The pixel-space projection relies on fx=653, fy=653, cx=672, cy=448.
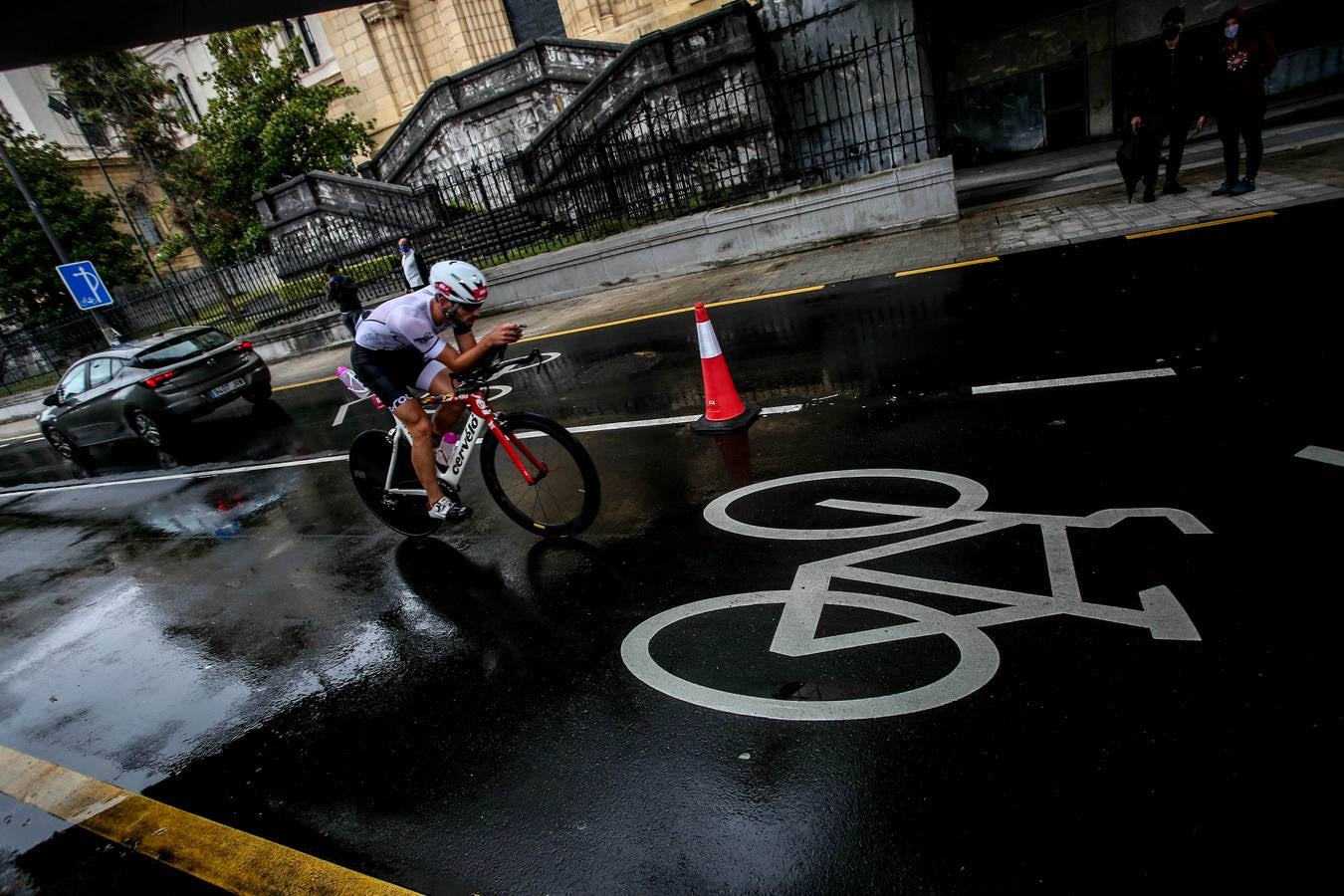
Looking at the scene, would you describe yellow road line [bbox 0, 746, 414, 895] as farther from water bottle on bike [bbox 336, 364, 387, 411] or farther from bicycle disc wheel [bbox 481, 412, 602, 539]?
water bottle on bike [bbox 336, 364, 387, 411]

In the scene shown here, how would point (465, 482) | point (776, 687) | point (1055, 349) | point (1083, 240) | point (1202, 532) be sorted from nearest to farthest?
1. point (776, 687)
2. point (1202, 532)
3. point (1055, 349)
4. point (465, 482)
5. point (1083, 240)

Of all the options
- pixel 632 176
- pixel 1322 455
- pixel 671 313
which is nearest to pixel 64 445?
pixel 671 313

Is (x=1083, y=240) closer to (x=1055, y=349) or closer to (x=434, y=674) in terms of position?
(x=1055, y=349)

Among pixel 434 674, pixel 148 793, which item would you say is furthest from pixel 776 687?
pixel 148 793

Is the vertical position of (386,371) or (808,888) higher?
(386,371)

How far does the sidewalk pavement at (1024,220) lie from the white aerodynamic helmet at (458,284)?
698 cm

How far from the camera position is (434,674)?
3615 mm

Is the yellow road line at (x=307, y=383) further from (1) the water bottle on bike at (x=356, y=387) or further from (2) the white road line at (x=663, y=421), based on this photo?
(1) the water bottle on bike at (x=356, y=387)

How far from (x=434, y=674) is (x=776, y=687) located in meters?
1.95

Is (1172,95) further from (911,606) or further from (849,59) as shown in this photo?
(911,606)

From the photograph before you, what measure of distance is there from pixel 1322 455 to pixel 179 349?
13894 millimetres

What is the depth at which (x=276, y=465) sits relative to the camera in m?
8.49

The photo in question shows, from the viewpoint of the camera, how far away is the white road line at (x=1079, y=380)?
4.83 metres

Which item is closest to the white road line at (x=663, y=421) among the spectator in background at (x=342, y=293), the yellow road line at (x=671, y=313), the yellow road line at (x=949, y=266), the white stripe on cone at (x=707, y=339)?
the white stripe on cone at (x=707, y=339)
